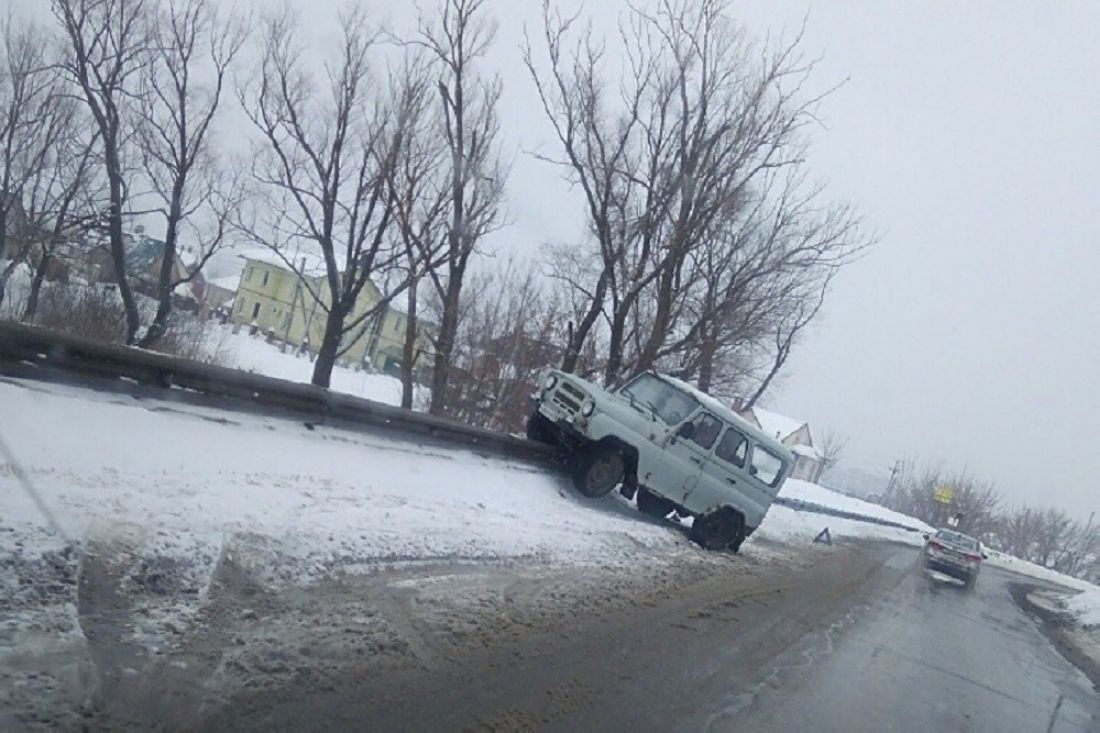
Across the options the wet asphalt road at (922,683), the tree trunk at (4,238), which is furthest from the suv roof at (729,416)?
the tree trunk at (4,238)

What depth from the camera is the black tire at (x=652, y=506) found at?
54.3 feet

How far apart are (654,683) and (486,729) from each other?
→ 2.00 metres

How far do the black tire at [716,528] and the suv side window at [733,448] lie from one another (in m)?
0.86

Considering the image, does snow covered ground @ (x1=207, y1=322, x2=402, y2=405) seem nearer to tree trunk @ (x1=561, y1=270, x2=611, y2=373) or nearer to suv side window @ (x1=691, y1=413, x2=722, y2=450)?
tree trunk @ (x1=561, y1=270, x2=611, y2=373)

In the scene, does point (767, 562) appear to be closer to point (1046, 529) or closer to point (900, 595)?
point (900, 595)

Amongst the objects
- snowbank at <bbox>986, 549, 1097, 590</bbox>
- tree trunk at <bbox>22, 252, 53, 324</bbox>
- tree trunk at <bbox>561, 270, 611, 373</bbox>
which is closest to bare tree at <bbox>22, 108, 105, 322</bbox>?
tree trunk at <bbox>22, 252, 53, 324</bbox>

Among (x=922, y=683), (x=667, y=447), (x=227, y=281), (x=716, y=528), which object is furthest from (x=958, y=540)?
(x=227, y=281)

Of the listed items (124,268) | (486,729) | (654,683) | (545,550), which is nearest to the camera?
(486,729)

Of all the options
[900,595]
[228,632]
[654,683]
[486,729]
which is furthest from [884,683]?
[900,595]

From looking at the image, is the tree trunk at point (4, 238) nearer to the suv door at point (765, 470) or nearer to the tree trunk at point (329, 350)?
the tree trunk at point (329, 350)

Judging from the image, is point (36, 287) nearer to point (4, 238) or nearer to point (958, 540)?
point (4, 238)

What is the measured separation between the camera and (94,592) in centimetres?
548

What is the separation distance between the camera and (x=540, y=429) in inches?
625

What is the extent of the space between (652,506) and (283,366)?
110ft
